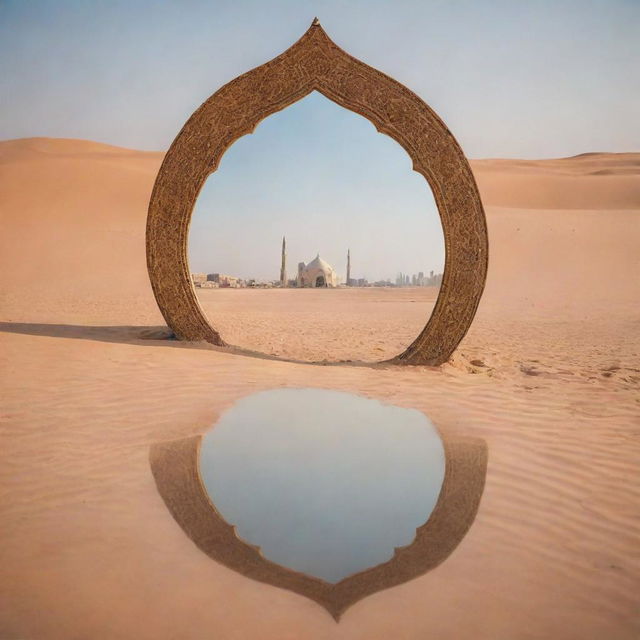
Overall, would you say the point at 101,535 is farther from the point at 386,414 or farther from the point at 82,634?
the point at 386,414

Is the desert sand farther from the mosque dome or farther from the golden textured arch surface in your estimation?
the mosque dome

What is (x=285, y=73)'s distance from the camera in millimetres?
6930

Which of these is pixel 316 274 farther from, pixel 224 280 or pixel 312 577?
pixel 312 577

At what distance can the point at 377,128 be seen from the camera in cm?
684

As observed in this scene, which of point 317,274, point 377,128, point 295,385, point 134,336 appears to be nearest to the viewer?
point 295,385

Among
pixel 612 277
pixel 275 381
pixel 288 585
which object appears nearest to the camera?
pixel 288 585

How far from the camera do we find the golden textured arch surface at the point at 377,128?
675 centimetres

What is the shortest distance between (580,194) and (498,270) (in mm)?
23506

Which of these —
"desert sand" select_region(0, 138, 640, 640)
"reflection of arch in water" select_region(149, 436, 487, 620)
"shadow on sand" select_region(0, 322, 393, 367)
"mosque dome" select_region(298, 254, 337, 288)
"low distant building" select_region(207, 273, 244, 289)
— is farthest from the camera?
"mosque dome" select_region(298, 254, 337, 288)

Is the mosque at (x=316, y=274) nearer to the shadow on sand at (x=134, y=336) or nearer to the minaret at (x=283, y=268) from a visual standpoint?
the minaret at (x=283, y=268)

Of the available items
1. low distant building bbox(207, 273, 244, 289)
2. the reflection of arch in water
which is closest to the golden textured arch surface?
the reflection of arch in water

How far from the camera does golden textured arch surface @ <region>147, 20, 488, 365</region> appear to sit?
6.75 m

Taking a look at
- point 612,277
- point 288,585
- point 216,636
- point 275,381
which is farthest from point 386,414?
point 612,277

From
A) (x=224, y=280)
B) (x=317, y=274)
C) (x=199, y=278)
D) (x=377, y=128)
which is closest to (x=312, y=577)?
(x=377, y=128)
